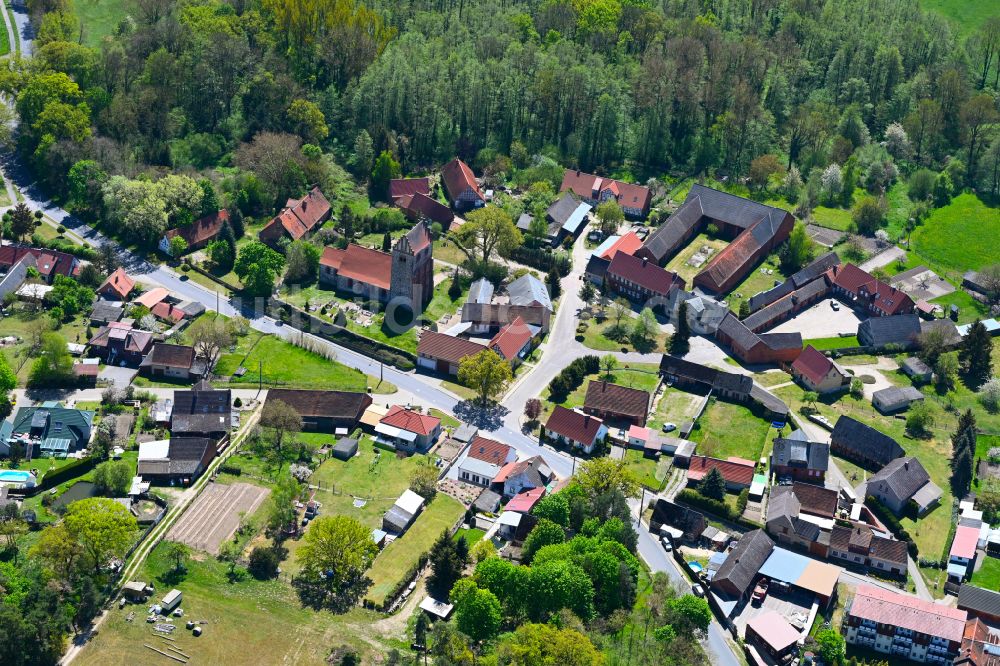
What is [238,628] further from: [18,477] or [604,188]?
[604,188]

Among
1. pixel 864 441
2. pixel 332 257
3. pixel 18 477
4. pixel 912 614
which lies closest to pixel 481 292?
pixel 332 257

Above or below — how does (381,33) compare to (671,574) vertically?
above

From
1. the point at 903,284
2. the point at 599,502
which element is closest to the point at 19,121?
the point at 599,502

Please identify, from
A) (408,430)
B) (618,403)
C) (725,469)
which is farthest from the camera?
(618,403)

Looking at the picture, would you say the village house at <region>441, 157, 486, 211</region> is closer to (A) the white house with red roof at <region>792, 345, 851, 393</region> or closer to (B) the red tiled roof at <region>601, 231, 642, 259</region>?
(B) the red tiled roof at <region>601, 231, 642, 259</region>

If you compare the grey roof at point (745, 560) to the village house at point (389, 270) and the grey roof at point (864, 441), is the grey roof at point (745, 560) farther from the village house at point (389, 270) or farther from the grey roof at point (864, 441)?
the village house at point (389, 270)

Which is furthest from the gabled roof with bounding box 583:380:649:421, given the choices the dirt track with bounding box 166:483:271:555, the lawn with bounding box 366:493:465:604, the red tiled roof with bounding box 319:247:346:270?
the red tiled roof with bounding box 319:247:346:270

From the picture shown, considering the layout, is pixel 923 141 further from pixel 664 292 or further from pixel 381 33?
pixel 381 33
